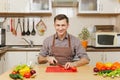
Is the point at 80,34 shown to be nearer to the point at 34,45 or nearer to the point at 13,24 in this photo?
the point at 34,45

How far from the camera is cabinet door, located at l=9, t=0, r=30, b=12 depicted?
13.3 feet

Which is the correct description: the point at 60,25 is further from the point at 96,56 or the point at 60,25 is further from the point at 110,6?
the point at 110,6

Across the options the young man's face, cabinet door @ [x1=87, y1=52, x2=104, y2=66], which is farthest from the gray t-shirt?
cabinet door @ [x1=87, y1=52, x2=104, y2=66]

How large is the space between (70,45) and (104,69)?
88 cm

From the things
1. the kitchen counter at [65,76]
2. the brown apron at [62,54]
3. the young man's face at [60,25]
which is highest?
the young man's face at [60,25]

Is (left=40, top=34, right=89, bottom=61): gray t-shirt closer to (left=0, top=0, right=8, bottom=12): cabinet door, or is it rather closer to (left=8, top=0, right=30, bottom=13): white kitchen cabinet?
(left=8, top=0, right=30, bottom=13): white kitchen cabinet

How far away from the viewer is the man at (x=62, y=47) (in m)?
2.71

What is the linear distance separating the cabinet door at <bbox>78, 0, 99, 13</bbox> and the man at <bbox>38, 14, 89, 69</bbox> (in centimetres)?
138

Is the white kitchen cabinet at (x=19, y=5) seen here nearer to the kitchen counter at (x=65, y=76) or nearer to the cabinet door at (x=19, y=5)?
the cabinet door at (x=19, y=5)

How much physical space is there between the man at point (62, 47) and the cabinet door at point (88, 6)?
4.51 feet

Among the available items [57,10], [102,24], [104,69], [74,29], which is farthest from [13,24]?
[104,69]

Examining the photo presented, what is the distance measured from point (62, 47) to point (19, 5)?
160cm

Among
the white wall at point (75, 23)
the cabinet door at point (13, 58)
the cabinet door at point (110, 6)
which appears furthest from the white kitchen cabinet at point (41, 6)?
the cabinet door at point (110, 6)

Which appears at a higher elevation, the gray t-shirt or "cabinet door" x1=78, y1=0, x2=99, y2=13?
"cabinet door" x1=78, y1=0, x2=99, y2=13
